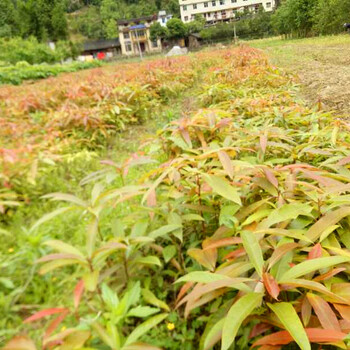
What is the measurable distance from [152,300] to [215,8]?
2276 inches

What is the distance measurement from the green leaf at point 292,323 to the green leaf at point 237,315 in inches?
2.2

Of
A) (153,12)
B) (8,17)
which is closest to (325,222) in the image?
(8,17)

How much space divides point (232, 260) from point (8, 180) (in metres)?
1.56

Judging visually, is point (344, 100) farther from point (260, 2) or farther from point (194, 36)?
point (260, 2)

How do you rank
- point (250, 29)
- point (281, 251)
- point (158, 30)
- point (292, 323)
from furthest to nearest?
point (158, 30) → point (250, 29) → point (281, 251) → point (292, 323)

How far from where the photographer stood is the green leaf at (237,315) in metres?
0.70

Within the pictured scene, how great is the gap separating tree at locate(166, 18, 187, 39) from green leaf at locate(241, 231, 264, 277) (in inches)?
1771

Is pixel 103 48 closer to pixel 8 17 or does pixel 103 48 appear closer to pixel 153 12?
pixel 8 17

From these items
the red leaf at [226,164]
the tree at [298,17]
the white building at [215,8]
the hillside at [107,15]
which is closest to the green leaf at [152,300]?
the red leaf at [226,164]

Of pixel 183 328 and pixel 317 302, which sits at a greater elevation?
pixel 317 302

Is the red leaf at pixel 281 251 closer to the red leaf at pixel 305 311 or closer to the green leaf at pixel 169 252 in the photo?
the red leaf at pixel 305 311

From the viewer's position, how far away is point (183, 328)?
102 cm

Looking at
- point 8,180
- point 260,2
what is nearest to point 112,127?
point 8,180

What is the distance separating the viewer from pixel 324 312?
0.79 meters
